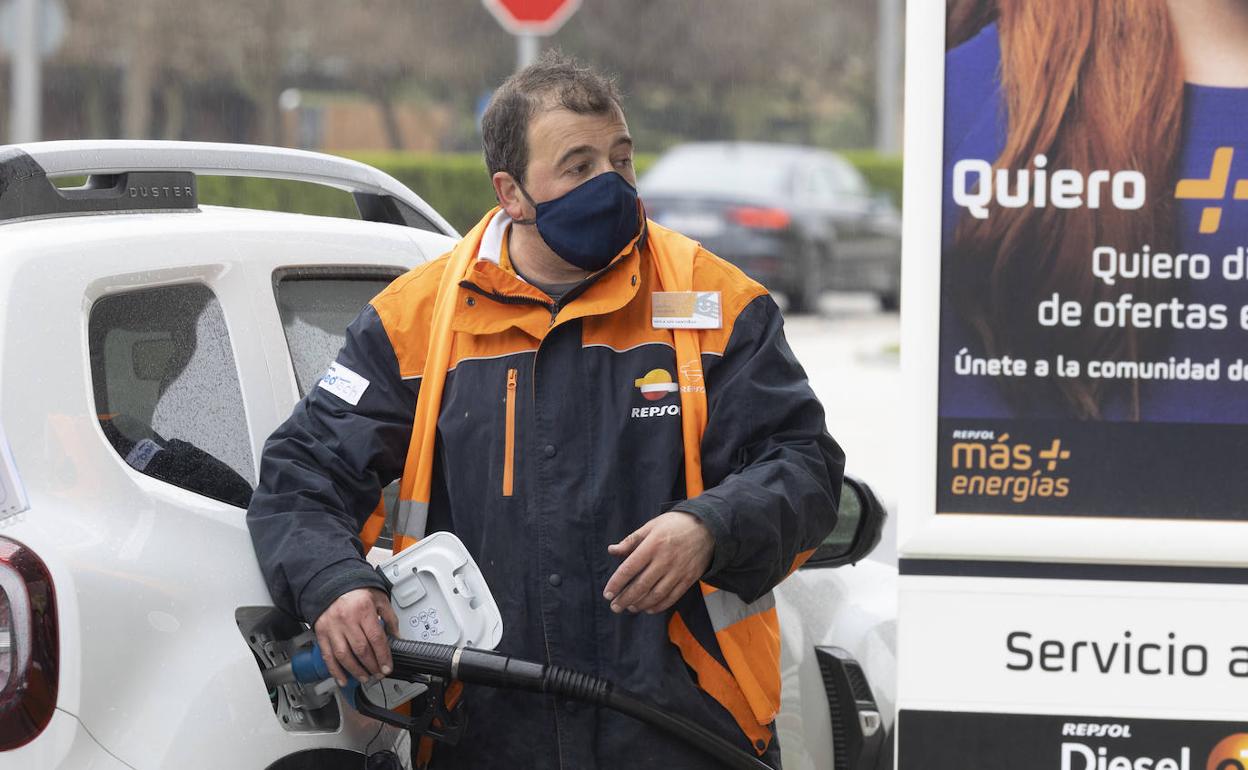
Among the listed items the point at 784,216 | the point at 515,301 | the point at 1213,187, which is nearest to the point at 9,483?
the point at 515,301

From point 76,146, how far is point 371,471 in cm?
79

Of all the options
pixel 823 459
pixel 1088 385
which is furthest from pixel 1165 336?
pixel 823 459

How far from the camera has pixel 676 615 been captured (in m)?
2.74

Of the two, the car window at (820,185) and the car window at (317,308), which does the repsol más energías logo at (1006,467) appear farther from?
the car window at (820,185)

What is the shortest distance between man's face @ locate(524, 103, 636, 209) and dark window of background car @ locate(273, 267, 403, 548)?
437 mm

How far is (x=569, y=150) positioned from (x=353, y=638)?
2.90ft

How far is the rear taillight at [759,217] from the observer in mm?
16719

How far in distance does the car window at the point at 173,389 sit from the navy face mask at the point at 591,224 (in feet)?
1.82

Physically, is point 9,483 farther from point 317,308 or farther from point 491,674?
point 317,308

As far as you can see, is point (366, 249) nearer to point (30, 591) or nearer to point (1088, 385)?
point (30, 591)

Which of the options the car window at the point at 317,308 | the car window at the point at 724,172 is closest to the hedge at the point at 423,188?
the car window at the point at 724,172

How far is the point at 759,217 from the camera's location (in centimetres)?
1677

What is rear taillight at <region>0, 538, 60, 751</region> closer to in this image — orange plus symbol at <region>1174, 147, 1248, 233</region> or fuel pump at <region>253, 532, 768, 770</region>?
fuel pump at <region>253, 532, 768, 770</region>

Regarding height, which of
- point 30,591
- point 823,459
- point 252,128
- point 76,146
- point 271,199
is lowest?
point 30,591
